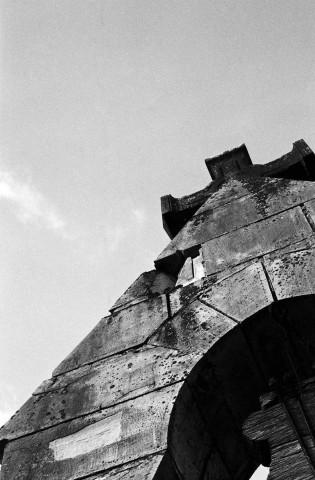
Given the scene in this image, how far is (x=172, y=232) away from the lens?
655cm

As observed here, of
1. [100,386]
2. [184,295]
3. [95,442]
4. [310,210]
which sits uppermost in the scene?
[310,210]

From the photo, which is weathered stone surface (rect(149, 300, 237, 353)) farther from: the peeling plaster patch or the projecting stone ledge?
the projecting stone ledge

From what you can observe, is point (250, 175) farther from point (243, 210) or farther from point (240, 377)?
point (240, 377)

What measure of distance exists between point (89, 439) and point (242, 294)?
4.75 ft

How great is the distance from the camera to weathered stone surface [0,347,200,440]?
3719 mm

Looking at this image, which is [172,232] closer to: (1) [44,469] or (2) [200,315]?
(2) [200,315]

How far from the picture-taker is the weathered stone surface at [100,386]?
372 cm

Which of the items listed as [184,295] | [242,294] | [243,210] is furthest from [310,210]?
[184,295]

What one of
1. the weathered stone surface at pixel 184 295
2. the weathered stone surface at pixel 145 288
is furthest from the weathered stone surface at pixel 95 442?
the weathered stone surface at pixel 145 288

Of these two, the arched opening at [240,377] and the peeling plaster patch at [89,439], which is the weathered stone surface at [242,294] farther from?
the peeling plaster patch at [89,439]

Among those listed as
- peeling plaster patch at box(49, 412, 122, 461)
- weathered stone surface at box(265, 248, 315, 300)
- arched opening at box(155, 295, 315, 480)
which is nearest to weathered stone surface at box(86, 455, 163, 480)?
peeling plaster patch at box(49, 412, 122, 461)

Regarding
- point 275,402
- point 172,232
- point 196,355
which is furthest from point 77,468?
point 172,232

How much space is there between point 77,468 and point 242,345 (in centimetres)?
132

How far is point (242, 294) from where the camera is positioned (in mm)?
4145
